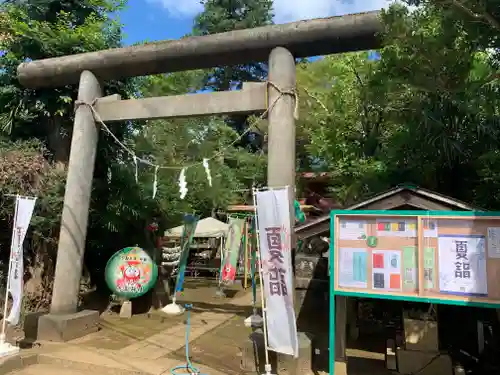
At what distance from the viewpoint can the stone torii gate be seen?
649 cm

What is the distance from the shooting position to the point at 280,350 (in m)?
5.15

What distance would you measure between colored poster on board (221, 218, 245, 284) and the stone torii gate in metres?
5.38

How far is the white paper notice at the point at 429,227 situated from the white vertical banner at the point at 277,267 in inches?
67.1

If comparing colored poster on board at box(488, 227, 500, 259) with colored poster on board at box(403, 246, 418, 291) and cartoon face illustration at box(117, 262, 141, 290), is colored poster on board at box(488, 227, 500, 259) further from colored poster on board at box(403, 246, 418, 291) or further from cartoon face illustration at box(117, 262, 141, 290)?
cartoon face illustration at box(117, 262, 141, 290)

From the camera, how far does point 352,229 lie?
533 centimetres

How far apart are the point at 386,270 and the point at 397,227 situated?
57cm

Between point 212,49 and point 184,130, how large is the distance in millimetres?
12366

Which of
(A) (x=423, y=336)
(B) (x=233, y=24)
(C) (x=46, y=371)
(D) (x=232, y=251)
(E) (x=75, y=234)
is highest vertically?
(B) (x=233, y=24)

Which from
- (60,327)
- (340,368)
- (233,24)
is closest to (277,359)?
(340,368)

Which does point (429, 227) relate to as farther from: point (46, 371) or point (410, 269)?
point (46, 371)

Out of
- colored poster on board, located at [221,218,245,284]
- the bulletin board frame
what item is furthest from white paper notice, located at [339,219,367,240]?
colored poster on board, located at [221,218,245,284]

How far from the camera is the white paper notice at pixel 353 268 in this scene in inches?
204

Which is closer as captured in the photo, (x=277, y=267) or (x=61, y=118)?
(x=277, y=267)

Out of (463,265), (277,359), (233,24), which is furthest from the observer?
(233,24)
